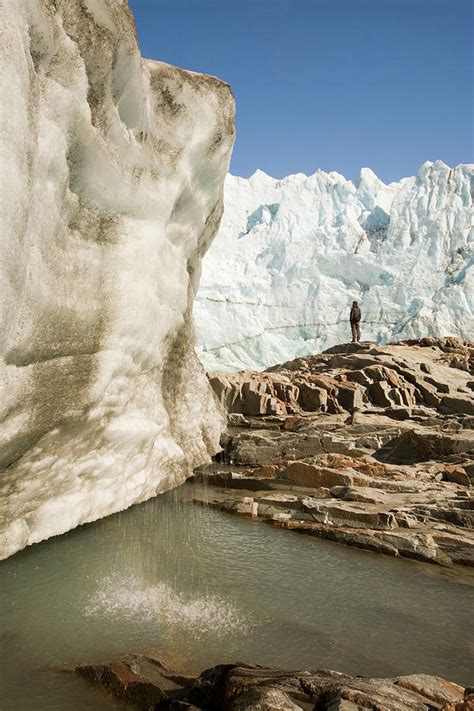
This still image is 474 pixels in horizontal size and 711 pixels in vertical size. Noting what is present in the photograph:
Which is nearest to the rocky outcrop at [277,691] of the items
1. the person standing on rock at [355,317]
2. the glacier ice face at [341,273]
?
the person standing on rock at [355,317]

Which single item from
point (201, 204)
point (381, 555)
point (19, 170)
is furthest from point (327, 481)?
Result: point (19, 170)

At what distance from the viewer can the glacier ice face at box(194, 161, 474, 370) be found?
5128 centimetres

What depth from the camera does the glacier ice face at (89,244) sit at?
5816 millimetres

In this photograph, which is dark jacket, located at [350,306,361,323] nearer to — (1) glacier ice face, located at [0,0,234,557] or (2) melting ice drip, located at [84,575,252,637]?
(1) glacier ice face, located at [0,0,234,557]

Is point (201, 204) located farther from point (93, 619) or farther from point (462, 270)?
point (462, 270)

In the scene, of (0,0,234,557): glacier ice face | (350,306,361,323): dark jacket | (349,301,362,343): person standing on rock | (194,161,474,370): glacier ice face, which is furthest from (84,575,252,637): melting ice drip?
(194,161,474,370): glacier ice face

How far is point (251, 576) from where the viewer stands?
6918 millimetres

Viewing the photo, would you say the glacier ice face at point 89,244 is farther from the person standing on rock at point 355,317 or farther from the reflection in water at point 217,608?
the person standing on rock at point 355,317

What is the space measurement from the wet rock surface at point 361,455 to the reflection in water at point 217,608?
0.79 metres

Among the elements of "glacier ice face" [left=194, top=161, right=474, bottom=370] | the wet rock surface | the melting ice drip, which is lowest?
the melting ice drip

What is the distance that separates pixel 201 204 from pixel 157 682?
28.1 ft

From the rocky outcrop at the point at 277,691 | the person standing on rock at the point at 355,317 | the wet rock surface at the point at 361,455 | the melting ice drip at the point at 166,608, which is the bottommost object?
the melting ice drip at the point at 166,608

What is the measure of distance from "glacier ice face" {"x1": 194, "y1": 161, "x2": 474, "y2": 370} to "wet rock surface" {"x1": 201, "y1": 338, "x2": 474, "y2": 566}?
26543 mm

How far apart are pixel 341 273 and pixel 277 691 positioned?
2154 inches
